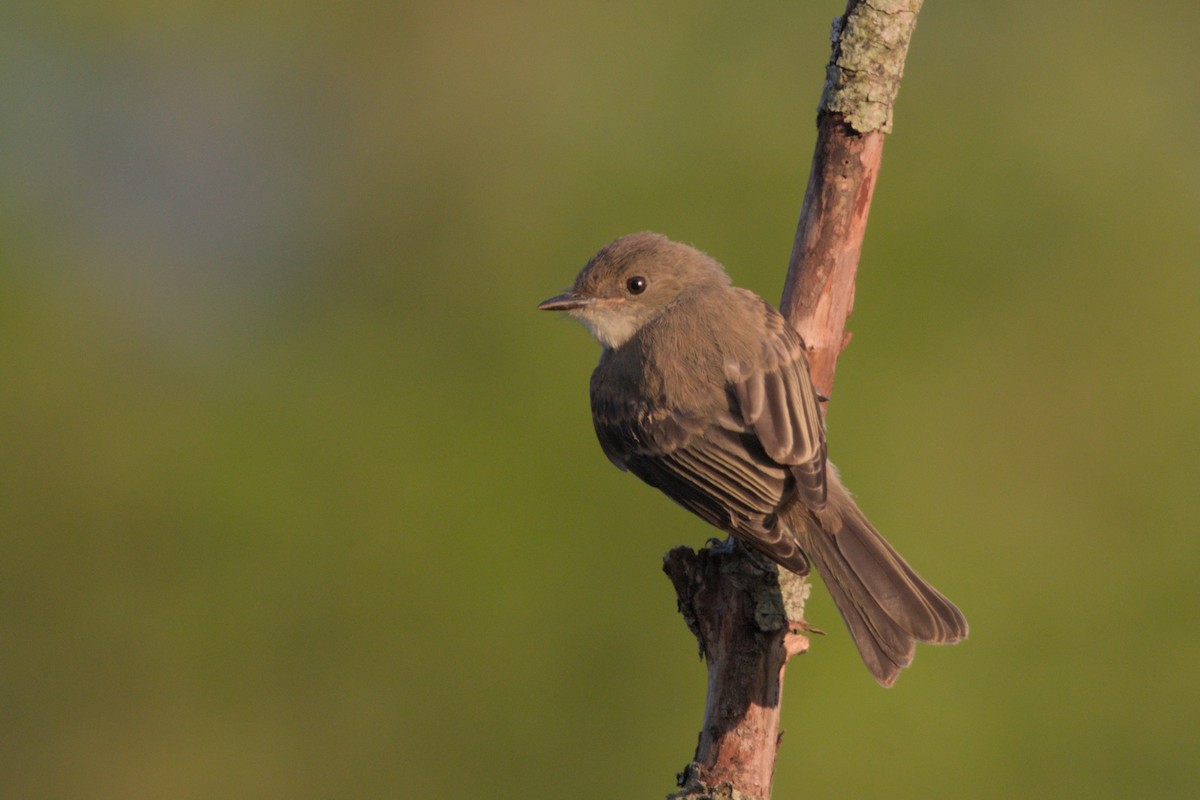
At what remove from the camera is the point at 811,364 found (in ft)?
15.4

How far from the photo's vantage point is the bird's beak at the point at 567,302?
205 inches

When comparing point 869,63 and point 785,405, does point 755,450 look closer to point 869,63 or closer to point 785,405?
point 785,405

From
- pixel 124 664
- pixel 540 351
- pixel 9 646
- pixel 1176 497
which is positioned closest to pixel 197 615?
pixel 124 664

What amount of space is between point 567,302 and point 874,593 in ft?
5.47

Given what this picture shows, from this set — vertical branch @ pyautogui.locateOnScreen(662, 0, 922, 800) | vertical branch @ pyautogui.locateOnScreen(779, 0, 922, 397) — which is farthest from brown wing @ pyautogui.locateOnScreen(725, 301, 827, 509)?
vertical branch @ pyautogui.locateOnScreen(779, 0, 922, 397)

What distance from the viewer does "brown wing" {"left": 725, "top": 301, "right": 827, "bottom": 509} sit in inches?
176

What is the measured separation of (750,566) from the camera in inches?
167

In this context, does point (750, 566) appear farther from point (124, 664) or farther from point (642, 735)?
point (124, 664)

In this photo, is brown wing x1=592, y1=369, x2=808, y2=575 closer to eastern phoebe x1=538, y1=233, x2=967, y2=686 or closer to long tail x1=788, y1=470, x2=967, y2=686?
eastern phoebe x1=538, y1=233, x2=967, y2=686

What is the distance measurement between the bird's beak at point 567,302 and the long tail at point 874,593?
1.25m

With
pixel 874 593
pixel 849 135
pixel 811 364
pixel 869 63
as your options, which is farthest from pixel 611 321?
pixel 874 593

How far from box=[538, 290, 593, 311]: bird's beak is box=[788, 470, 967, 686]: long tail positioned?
4.11 ft

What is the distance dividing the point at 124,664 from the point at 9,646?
759 millimetres

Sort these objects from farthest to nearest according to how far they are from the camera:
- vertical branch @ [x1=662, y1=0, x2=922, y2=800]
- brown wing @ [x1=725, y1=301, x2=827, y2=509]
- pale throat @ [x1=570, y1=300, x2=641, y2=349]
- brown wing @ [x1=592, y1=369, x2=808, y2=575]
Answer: pale throat @ [x1=570, y1=300, x2=641, y2=349] < brown wing @ [x1=725, y1=301, x2=827, y2=509] < brown wing @ [x1=592, y1=369, x2=808, y2=575] < vertical branch @ [x1=662, y1=0, x2=922, y2=800]
